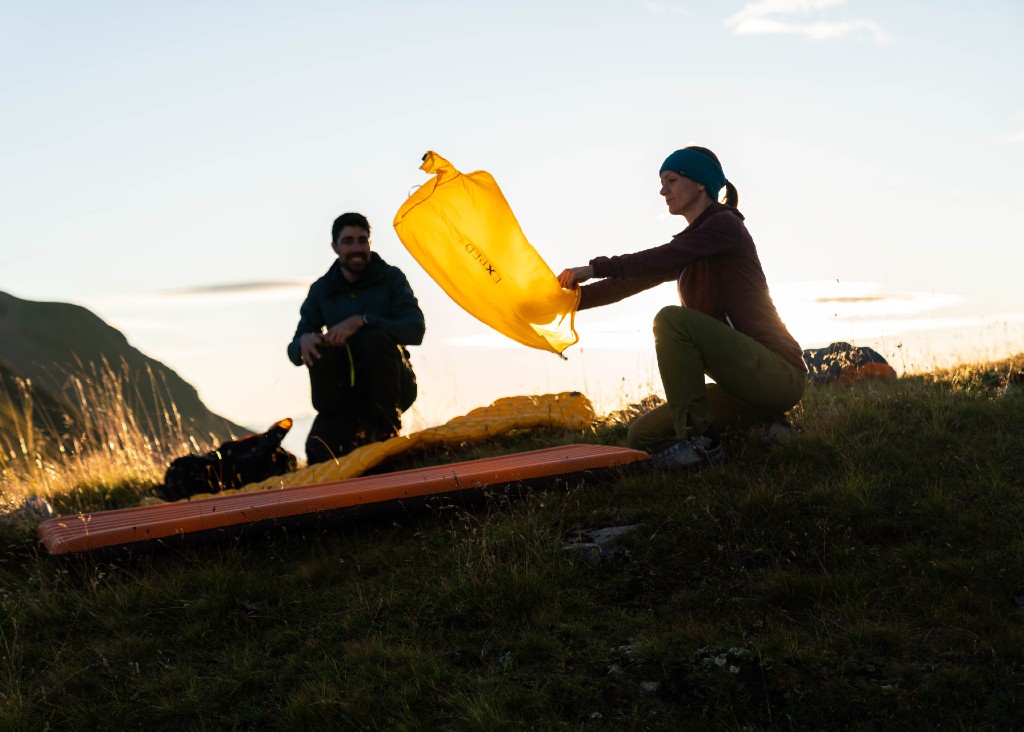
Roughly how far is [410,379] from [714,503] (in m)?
3.74

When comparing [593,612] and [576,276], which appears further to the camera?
[576,276]

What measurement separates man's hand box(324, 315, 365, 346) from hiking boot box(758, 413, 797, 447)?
3176 millimetres

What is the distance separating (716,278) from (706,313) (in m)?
0.23

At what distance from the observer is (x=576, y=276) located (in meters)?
5.71

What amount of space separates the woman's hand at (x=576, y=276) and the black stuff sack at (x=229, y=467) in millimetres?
3491

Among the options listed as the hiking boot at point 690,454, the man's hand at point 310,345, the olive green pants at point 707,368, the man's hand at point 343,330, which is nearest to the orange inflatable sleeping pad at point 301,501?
the hiking boot at point 690,454

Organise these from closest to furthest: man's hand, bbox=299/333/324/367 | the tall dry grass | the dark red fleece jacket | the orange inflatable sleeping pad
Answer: the orange inflatable sleeping pad → the dark red fleece jacket → man's hand, bbox=299/333/324/367 → the tall dry grass

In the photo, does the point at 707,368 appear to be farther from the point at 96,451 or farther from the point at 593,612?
the point at 96,451

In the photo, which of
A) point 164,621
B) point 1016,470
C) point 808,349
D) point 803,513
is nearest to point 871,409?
point 1016,470

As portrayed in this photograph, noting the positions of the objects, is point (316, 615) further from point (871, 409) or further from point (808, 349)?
point (808, 349)

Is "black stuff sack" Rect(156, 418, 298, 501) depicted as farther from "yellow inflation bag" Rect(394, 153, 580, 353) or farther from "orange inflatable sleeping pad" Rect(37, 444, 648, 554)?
"yellow inflation bag" Rect(394, 153, 580, 353)

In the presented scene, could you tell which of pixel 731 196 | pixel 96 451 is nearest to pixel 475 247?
pixel 731 196

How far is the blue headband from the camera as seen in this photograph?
593cm

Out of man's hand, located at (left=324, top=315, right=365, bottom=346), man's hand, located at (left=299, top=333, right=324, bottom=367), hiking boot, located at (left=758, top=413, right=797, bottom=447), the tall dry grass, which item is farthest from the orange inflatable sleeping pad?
the tall dry grass
